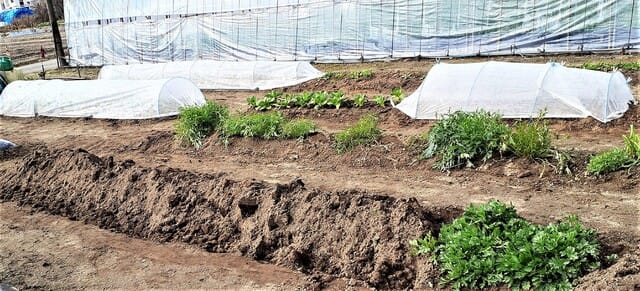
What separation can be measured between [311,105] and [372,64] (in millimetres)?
6636

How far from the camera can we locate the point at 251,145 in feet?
27.9

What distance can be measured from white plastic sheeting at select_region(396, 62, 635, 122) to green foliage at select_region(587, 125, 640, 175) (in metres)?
2.20

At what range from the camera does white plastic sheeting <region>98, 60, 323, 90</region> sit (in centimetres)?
1486

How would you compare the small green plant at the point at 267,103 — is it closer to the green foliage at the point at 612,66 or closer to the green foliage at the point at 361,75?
the green foliage at the point at 361,75

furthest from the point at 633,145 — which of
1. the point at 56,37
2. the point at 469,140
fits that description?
the point at 56,37

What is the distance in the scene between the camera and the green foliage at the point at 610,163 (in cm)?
602

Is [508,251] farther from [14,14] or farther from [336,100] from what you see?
[14,14]

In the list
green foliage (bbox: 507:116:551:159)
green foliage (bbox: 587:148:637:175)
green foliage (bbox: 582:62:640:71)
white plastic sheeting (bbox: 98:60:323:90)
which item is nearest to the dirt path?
green foliage (bbox: 507:116:551:159)

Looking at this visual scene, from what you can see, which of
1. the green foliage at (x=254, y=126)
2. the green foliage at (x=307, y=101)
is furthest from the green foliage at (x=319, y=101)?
the green foliage at (x=254, y=126)

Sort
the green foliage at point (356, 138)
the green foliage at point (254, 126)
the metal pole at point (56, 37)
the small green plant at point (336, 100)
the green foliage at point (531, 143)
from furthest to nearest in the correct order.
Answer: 1. the metal pole at point (56, 37)
2. the small green plant at point (336, 100)
3. the green foliage at point (254, 126)
4. the green foliage at point (356, 138)
5. the green foliage at point (531, 143)

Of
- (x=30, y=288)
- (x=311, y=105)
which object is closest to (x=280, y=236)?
(x=30, y=288)

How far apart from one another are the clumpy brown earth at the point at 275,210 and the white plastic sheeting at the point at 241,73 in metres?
6.40

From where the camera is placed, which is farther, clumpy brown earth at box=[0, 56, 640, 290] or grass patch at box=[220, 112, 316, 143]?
grass patch at box=[220, 112, 316, 143]

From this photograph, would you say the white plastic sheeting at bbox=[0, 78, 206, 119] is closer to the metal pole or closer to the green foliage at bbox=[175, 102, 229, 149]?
the green foliage at bbox=[175, 102, 229, 149]
